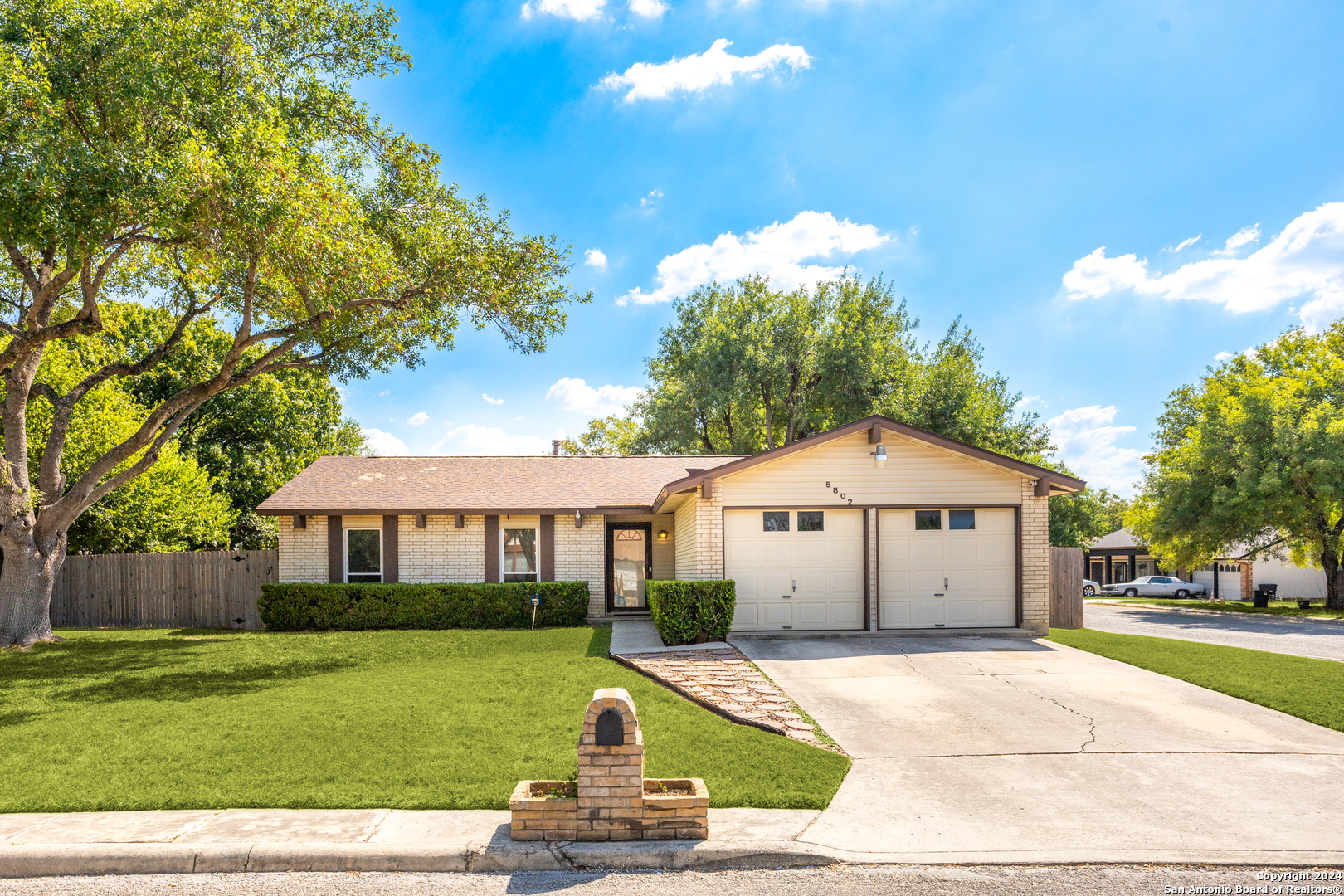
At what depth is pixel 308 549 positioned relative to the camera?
59.4ft

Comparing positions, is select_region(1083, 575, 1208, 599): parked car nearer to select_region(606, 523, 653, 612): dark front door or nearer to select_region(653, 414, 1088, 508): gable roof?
select_region(653, 414, 1088, 508): gable roof

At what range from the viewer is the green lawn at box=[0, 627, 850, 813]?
6.03 meters

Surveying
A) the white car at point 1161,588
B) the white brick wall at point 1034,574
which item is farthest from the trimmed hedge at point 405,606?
the white car at point 1161,588

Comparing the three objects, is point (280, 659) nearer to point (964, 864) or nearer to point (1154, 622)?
point (964, 864)

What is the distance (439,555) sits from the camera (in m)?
18.3

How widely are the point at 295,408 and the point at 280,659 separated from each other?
20917mm

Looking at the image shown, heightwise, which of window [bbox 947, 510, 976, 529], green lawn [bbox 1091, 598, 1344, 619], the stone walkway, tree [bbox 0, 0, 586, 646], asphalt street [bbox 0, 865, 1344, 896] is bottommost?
green lawn [bbox 1091, 598, 1344, 619]

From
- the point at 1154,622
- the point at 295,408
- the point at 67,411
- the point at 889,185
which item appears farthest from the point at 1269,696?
the point at 295,408

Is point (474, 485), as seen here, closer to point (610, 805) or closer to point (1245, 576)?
point (610, 805)

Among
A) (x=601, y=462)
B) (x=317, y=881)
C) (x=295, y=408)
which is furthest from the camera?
(x=295, y=408)

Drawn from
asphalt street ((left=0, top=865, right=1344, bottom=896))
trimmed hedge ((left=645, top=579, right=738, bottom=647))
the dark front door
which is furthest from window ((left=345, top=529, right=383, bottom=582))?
asphalt street ((left=0, top=865, right=1344, bottom=896))

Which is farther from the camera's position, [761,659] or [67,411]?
[67,411]

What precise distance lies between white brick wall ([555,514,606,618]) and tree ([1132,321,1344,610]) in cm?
2231

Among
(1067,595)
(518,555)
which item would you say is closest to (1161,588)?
(1067,595)
